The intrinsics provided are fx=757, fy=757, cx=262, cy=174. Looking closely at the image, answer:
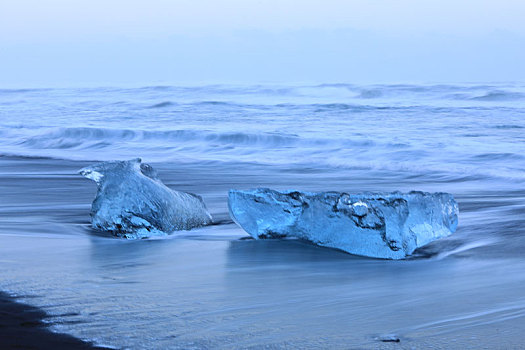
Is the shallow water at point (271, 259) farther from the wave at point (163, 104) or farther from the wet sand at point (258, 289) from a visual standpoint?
the wave at point (163, 104)

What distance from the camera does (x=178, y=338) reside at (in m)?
2.24

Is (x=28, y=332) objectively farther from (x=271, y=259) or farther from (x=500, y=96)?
(x=500, y=96)

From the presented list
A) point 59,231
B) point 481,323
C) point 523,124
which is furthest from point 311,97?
point 481,323

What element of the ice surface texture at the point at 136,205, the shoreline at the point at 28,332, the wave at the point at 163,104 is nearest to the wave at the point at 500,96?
the wave at the point at 163,104

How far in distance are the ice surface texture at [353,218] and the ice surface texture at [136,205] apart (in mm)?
477

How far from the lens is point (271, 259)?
338 cm

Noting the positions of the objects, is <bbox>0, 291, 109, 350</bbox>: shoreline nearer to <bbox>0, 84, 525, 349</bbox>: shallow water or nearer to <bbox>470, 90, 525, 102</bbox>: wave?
<bbox>0, 84, 525, 349</bbox>: shallow water

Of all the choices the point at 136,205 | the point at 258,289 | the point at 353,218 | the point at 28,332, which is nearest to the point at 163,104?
the point at 136,205

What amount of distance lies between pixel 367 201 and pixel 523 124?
32.6 feet

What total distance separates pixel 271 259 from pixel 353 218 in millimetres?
444

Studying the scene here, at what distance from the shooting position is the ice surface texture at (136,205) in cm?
399

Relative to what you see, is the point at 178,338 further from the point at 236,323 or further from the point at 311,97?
the point at 311,97

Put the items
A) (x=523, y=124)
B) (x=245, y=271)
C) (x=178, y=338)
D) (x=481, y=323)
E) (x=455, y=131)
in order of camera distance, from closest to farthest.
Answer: (x=178, y=338)
(x=481, y=323)
(x=245, y=271)
(x=455, y=131)
(x=523, y=124)

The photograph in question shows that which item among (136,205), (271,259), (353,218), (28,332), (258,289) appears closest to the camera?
(28,332)
